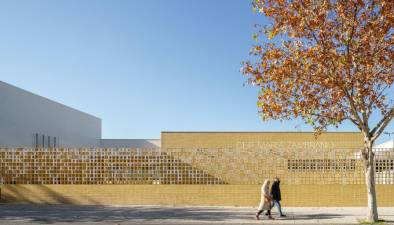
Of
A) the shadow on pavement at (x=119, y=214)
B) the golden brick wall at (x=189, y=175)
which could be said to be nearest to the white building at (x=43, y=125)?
the golden brick wall at (x=189, y=175)

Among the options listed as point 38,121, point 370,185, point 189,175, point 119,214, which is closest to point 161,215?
point 119,214

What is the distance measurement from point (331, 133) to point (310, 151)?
1610cm

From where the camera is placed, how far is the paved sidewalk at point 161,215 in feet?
64.8

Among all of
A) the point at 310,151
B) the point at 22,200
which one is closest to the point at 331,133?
the point at 310,151

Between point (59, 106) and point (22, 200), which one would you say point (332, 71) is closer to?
point (22, 200)

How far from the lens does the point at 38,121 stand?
38844 millimetres

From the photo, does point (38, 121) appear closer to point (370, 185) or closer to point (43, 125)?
point (43, 125)

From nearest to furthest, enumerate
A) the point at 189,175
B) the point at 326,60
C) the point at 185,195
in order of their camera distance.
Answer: the point at 326,60 → the point at 185,195 → the point at 189,175

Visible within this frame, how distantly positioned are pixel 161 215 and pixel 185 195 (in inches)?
156

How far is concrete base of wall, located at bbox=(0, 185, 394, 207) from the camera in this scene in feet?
80.9

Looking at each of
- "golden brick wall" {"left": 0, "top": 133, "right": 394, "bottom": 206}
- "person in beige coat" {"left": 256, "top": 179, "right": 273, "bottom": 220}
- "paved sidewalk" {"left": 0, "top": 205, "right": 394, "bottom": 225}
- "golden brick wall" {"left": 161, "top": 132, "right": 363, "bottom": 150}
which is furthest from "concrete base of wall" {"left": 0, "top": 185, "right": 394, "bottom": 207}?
"golden brick wall" {"left": 161, "top": 132, "right": 363, "bottom": 150}

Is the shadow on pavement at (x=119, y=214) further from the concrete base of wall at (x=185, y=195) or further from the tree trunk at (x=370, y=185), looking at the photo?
the tree trunk at (x=370, y=185)

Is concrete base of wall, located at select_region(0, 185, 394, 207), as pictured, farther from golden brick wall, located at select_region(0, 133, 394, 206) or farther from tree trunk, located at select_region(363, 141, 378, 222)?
tree trunk, located at select_region(363, 141, 378, 222)

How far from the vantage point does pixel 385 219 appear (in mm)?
19859
